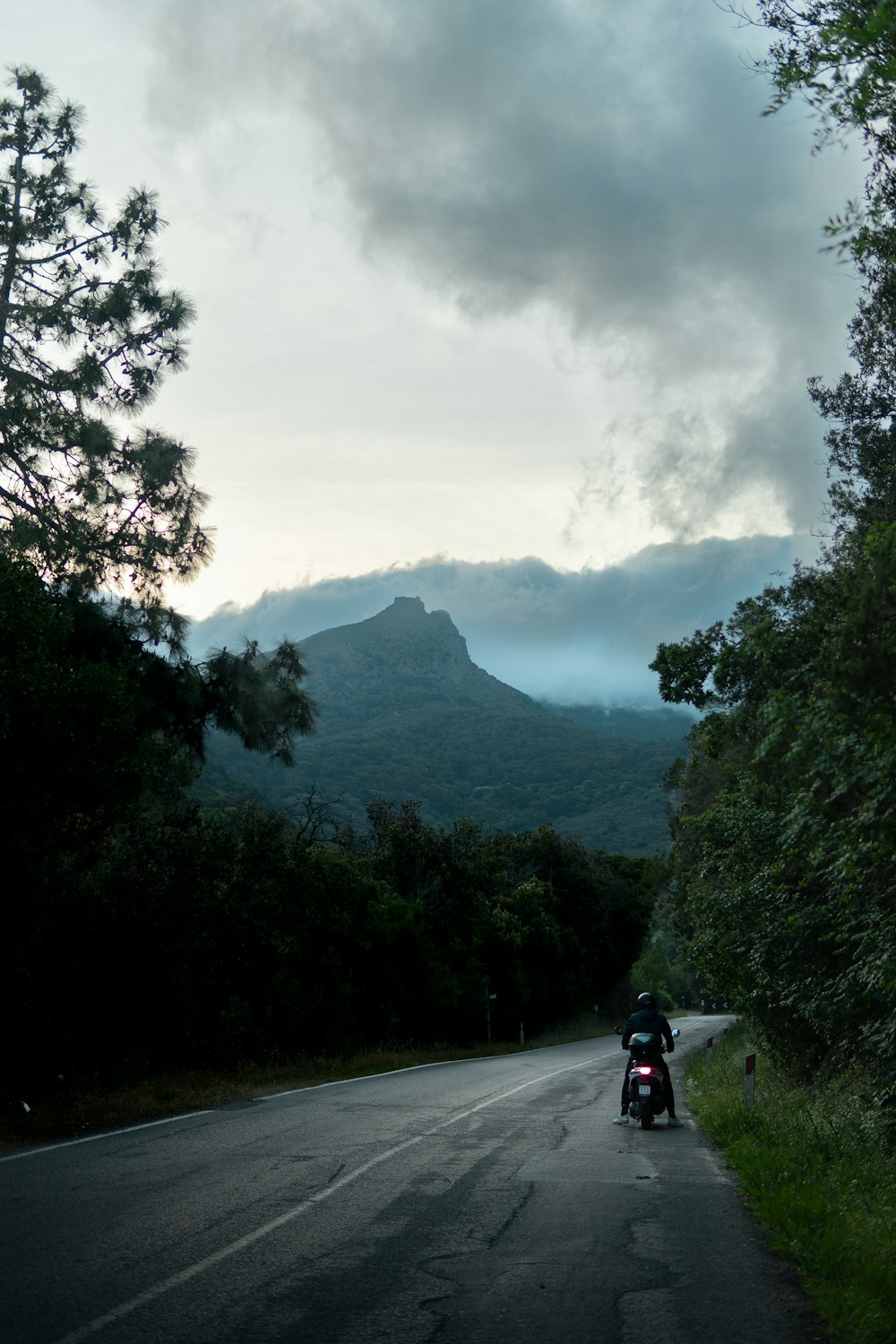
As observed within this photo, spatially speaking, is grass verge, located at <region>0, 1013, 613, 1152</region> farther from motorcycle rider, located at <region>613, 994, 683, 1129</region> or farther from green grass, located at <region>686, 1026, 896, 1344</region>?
green grass, located at <region>686, 1026, 896, 1344</region>

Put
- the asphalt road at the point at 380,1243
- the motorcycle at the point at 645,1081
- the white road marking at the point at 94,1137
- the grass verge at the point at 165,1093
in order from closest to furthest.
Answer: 1. the asphalt road at the point at 380,1243
2. the white road marking at the point at 94,1137
3. the grass verge at the point at 165,1093
4. the motorcycle at the point at 645,1081

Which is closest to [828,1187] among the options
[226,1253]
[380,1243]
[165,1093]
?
[380,1243]

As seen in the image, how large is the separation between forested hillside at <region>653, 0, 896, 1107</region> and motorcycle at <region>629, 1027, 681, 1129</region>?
2.03 m

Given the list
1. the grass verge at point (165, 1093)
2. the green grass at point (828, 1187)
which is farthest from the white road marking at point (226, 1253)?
the grass verge at point (165, 1093)

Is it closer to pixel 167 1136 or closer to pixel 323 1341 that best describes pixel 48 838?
pixel 167 1136

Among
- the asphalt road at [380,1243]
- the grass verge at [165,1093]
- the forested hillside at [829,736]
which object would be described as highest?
the forested hillside at [829,736]

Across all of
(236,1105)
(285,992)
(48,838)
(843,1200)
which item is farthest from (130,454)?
(843,1200)

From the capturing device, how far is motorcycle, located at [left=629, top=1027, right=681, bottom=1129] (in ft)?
50.8

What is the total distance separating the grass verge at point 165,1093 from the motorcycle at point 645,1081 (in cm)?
641

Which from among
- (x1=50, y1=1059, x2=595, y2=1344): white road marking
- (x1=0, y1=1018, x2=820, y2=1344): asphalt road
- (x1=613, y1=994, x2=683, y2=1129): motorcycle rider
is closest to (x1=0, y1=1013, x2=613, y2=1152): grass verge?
(x1=0, y1=1018, x2=820, y2=1344): asphalt road

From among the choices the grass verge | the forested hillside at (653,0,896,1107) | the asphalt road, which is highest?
the forested hillside at (653,0,896,1107)

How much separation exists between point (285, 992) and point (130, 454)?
47.4 ft

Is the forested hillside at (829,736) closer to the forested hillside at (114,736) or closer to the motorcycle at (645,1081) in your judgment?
the motorcycle at (645,1081)

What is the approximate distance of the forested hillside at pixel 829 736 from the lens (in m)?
7.17
